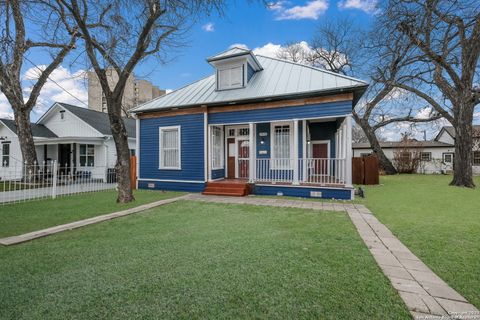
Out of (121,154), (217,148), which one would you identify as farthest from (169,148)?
(121,154)

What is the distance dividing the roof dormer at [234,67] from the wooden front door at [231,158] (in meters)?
2.49

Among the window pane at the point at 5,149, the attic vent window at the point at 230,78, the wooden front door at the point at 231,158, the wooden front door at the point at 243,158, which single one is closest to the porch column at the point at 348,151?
the wooden front door at the point at 243,158

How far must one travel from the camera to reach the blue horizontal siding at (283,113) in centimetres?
798

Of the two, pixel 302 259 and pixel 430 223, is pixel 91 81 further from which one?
pixel 430 223

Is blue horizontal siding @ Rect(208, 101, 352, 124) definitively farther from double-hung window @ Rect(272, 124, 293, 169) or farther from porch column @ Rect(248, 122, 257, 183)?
double-hung window @ Rect(272, 124, 293, 169)

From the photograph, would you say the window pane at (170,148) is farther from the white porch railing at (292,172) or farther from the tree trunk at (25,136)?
the tree trunk at (25,136)

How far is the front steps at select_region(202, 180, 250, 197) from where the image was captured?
8758 millimetres

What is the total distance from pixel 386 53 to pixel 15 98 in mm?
19702

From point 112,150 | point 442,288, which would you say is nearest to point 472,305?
point 442,288

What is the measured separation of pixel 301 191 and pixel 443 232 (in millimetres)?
4403

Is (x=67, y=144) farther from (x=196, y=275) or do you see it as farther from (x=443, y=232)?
(x=443, y=232)

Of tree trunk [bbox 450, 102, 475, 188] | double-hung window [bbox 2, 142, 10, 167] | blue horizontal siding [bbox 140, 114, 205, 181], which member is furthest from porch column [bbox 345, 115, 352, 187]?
double-hung window [bbox 2, 142, 10, 167]

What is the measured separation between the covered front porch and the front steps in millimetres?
436

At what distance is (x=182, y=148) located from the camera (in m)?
10.2
